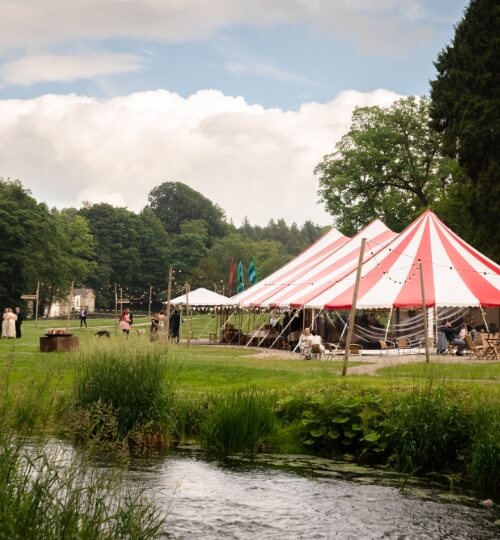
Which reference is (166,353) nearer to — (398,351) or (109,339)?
(109,339)

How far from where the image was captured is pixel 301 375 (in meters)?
18.4

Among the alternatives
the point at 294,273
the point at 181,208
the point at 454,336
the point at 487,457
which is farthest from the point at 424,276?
the point at 181,208

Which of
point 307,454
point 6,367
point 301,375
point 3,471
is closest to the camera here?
point 3,471

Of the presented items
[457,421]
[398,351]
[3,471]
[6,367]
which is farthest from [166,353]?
[398,351]

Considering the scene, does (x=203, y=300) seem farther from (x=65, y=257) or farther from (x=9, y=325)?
(x=65, y=257)

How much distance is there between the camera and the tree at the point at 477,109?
108ft

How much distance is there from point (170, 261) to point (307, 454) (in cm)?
9603

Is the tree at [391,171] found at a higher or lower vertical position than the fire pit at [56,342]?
higher

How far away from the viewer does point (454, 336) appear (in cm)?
2723

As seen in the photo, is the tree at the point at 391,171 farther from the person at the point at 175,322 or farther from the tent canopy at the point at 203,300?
the person at the point at 175,322

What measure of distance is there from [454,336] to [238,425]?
1524cm

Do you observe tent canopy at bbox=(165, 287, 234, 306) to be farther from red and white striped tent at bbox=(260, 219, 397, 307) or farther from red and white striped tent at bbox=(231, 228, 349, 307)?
red and white striped tent at bbox=(260, 219, 397, 307)

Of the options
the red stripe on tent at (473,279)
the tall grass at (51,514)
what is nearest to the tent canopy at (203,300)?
the red stripe on tent at (473,279)

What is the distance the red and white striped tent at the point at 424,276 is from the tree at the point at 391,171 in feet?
66.1
